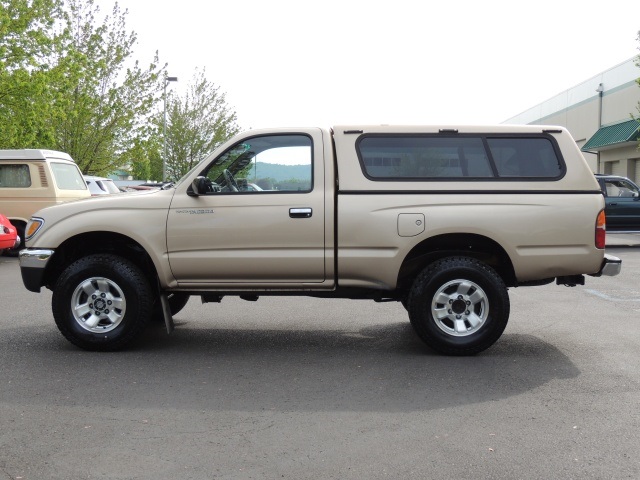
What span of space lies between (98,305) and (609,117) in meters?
36.5

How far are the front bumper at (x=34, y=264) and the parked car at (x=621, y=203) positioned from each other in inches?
704

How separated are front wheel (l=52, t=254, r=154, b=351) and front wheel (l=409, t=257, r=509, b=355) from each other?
241 cm

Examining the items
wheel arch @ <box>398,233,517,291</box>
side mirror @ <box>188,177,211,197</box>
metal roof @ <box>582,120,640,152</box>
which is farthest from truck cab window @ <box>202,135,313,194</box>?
metal roof @ <box>582,120,640,152</box>

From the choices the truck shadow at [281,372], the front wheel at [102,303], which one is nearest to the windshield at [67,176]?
the truck shadow at [281,372]

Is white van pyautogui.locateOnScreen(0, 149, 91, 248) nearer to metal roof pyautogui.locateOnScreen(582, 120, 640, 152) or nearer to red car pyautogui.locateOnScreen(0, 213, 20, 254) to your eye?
red car pyautogui.locateOnScreen(0, 213, 20, 254)

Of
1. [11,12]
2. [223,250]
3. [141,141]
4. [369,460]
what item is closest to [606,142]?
[141,141]

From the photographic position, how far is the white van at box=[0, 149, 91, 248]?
1720 centimetres

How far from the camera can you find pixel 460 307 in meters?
7.05

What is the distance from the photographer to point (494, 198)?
7039mm

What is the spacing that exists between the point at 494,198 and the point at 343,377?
6.85ft

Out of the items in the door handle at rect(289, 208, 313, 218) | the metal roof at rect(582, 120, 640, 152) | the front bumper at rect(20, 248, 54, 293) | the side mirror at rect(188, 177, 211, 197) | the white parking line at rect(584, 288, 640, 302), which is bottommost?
the white parking line at rect(584, 288, 640, 302)

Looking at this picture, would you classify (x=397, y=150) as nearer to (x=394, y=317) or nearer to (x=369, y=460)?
(x=394, y=317)

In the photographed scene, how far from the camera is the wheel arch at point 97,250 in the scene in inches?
291

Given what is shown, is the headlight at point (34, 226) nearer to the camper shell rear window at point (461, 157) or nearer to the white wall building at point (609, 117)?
the camper shell rear window at point (461, 157)
